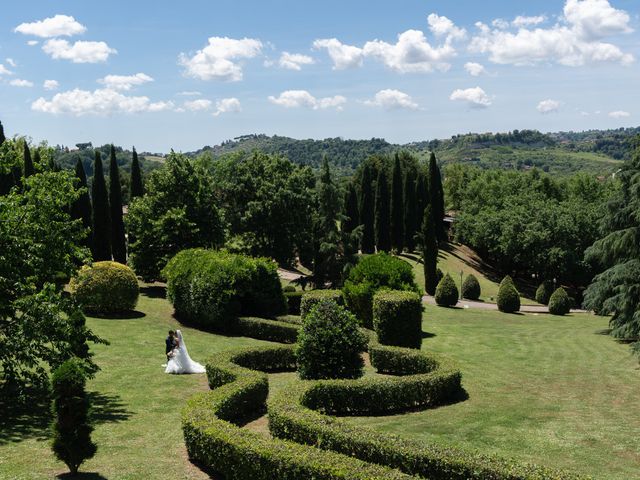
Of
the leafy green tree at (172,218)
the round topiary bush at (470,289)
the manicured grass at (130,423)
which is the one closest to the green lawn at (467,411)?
the manicured grass at (130,423)

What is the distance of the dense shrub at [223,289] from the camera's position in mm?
27375

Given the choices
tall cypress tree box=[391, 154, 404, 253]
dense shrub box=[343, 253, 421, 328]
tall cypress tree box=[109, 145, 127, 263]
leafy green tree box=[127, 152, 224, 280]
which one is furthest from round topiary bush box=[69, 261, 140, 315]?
tall cypress tree box=[391, 154, 404, 253]

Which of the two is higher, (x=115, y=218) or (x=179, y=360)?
(x=115, y=218)

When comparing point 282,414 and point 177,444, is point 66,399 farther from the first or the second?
point 282,414

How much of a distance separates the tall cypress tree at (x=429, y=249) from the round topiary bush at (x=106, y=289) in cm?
2593

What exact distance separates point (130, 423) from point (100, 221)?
29.8 m

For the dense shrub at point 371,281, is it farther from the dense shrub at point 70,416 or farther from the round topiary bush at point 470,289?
the round topiary bush at point 470,289

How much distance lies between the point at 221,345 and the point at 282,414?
12.9 meters

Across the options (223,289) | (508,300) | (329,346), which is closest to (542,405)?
(329,346)

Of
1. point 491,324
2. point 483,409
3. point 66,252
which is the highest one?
point 66,252

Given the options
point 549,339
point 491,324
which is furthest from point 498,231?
point 549,339

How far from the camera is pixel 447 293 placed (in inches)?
1718

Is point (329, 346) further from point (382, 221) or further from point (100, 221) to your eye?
point (382, 221)

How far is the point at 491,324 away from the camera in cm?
3556
